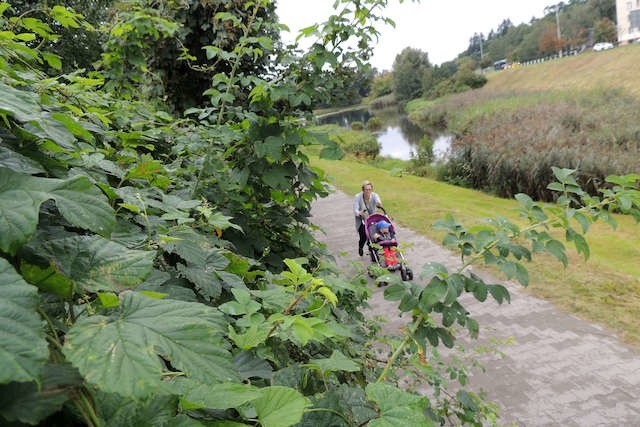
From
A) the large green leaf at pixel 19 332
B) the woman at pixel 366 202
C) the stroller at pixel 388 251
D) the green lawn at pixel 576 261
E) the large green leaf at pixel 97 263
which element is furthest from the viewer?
the woman at pixel 366 202

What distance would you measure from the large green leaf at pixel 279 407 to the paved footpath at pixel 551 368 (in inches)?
82.3

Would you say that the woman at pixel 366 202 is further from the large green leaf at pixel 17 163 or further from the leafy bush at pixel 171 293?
the large green leaf at pixel 17 163

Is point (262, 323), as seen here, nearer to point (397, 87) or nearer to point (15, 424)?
point (15, 424)

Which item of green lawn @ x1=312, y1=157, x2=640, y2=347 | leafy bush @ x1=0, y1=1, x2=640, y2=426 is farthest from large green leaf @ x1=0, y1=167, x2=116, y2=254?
green lawn @ x1=312, y1=157, x2=640, y2=347

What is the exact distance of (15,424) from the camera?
0.56 meters

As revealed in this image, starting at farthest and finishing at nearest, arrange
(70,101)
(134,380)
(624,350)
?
(624,350) < (70,101) < (134,380)

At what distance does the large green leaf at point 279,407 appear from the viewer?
2.38ft

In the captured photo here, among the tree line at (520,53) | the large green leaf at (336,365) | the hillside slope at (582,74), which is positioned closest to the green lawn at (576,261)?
the large green leaf at (336,365)

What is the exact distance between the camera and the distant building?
181 feet

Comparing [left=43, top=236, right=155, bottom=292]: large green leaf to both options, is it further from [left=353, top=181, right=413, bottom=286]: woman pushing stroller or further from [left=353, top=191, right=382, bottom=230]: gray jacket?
[left=353, top=191, right=382, bottom=230]: gray jacket

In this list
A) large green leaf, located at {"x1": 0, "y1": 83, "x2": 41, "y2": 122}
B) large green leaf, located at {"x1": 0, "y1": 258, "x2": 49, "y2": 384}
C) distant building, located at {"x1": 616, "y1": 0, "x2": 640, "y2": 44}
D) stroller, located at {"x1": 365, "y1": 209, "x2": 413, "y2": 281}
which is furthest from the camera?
distant building, located at {"x1": 616, "y1": 0, "x2": 640, "y2": 44}

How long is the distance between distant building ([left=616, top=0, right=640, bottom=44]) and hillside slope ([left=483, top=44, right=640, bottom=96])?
2064cm

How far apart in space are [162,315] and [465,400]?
6.37 feet

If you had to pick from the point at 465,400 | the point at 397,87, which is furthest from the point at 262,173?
the point at 397,87
